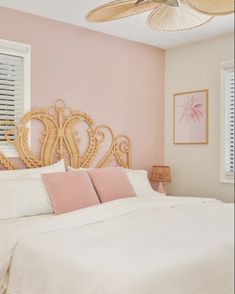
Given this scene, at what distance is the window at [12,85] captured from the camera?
2754 mm

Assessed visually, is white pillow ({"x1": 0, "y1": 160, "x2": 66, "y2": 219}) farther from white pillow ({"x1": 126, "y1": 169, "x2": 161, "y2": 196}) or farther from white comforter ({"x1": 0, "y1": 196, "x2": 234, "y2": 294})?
white pillow ({"x1": 126, "y1": 169, "x2": 161, "y2": 196})

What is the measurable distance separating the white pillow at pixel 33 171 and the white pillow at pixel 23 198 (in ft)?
0.28

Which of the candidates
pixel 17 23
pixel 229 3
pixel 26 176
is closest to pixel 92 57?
pixel 17 23

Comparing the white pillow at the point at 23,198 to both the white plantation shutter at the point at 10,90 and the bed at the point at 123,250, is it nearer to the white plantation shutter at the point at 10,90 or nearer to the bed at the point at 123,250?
the bed at the point at 123,250

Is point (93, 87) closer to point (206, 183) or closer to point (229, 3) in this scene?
point (206, 183)

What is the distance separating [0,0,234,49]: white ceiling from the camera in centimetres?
270

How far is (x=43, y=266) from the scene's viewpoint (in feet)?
5.53

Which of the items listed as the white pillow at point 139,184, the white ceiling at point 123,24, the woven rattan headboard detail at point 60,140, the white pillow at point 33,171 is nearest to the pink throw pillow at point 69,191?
the white pillow at point 33,171

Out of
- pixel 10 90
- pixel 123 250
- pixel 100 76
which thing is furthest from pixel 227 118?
pixel 123 250

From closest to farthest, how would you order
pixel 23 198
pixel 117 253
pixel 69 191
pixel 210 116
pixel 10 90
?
pixel 117 253 < pixel 23 198 < pixel 69 191 < pixel 10 90 < pixel 210 116

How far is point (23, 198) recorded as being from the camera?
2346 mm

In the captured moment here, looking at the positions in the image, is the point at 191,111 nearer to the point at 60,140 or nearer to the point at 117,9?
the point at 60,140

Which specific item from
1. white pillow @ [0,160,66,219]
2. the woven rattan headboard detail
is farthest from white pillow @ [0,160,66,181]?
the woven rattan headboard detail

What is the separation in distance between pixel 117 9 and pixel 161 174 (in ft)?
6.66
